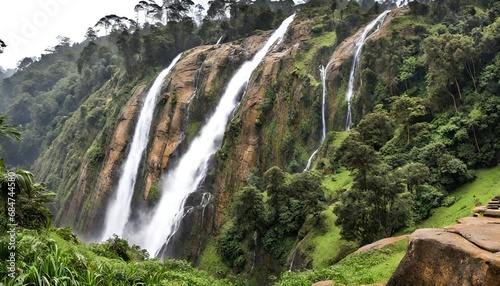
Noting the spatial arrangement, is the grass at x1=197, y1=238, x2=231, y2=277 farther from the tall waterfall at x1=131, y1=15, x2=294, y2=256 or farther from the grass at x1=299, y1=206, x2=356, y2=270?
the grass at x1=299, y1=206, x2=356, y2=270

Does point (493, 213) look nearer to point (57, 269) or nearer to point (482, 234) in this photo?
point (482, 234)

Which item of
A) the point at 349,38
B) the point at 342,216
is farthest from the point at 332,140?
the point at 349,38

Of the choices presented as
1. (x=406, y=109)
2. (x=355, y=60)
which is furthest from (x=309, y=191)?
(x=355, y=60)

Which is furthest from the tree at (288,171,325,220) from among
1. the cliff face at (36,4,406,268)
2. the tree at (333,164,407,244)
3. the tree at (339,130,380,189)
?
the cliff face at (36,4,406,268)

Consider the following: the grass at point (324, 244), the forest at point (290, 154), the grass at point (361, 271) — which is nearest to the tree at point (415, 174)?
the forest at point (290, 154)

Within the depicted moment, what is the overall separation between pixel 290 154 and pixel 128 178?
16939 mm

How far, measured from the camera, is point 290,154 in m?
27.7

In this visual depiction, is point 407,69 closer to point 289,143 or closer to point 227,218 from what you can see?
point 289,143

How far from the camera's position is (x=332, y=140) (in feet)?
78.4

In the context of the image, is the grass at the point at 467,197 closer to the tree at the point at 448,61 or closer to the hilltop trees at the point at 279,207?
the tree at the point at 448,61

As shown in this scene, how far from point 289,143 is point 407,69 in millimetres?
9231

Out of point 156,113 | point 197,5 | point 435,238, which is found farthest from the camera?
point 197,5

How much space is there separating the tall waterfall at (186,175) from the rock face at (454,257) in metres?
22.0

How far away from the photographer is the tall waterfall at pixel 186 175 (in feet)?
91.0
